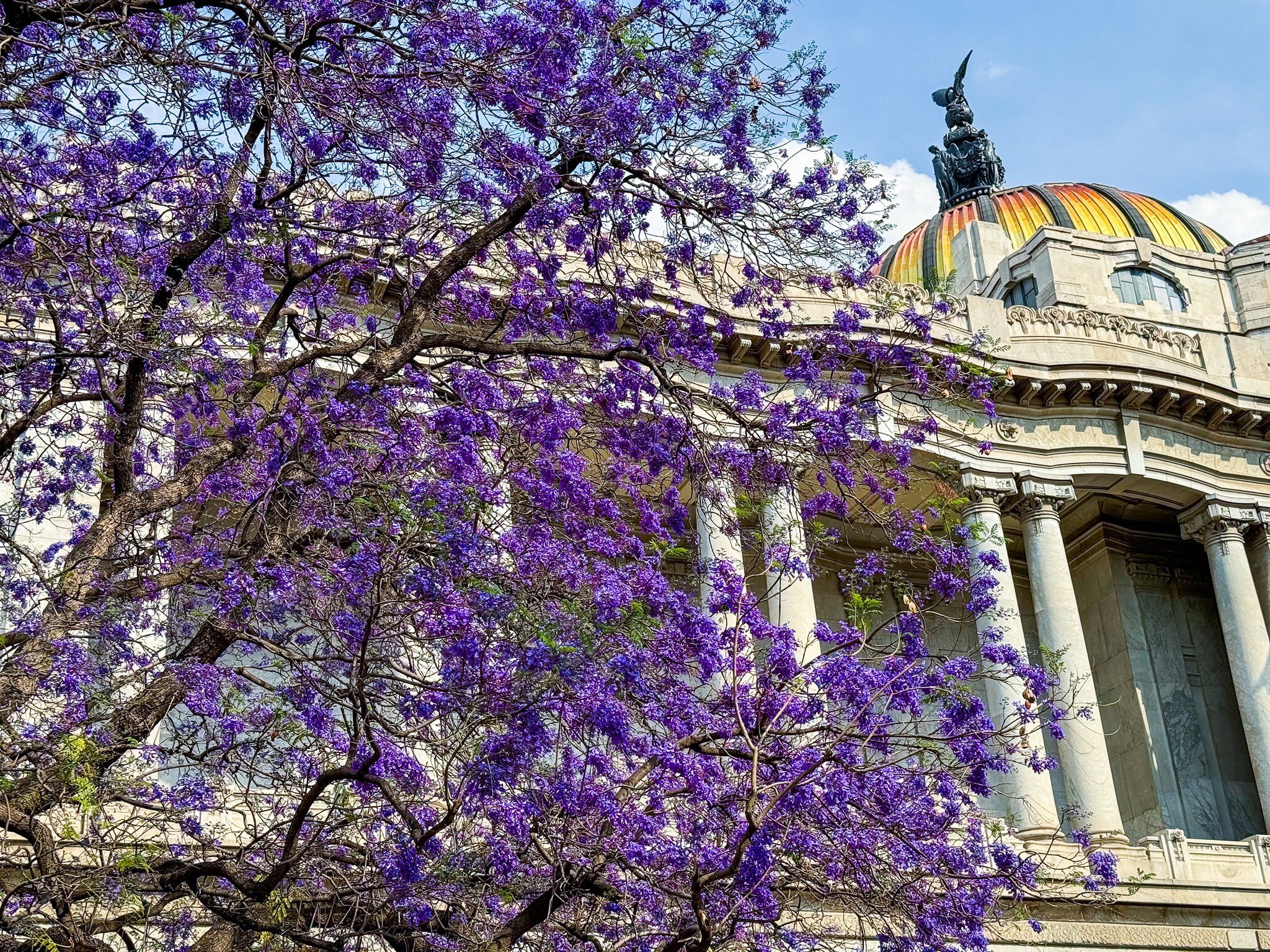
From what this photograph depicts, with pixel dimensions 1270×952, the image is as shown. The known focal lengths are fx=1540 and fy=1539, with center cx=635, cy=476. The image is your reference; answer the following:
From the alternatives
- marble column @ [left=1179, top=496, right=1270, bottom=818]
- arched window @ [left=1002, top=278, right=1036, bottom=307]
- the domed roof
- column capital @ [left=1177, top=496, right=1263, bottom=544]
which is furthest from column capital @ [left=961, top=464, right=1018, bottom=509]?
the domed roof

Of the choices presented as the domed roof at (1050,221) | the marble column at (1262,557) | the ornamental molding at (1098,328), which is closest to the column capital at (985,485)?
the ornamental molding at (1098,328)

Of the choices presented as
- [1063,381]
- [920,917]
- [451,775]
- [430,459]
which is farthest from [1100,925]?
[430,459]

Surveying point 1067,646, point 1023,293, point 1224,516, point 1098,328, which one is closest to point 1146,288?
point 1023,293

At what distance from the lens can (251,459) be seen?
11922 millimetres

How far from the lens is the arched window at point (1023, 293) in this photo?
35.4m

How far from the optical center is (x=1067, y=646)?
2486 cm

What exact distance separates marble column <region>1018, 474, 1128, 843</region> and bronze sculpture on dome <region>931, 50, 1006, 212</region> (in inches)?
1040

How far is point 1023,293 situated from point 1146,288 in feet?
10.2

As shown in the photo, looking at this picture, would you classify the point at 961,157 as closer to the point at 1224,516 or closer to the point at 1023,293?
the point at 1023,293

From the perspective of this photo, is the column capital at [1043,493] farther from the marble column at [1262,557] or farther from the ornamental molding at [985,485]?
the marble column at [1262,557]

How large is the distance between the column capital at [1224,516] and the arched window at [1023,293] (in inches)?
323

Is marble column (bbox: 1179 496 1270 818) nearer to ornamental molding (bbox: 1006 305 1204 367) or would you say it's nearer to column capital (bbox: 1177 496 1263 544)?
column capital (bbox: 1177 496 1263 544)

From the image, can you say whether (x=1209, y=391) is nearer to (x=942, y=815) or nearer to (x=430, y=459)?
(x=942, y=815)

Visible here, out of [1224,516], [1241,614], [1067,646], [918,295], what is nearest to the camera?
[1067,646]
